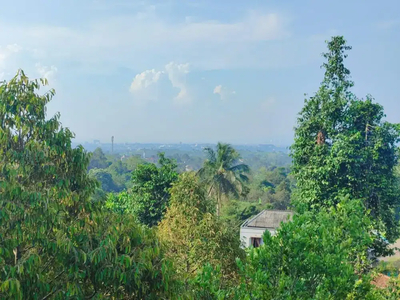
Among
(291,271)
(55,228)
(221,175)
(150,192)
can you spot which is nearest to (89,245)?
(55,228)

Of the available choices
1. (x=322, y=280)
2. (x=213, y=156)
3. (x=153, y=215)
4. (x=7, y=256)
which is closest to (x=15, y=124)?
(x=7, y=256)

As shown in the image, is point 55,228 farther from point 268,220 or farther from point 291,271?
point 268,220

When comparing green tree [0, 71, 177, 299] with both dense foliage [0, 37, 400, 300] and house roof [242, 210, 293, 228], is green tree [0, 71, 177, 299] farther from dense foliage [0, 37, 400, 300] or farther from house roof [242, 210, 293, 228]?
house roof [242, 210, 293, 228]

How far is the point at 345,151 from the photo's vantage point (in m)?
11.3

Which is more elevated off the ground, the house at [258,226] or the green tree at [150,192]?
the green tree at [150,192]

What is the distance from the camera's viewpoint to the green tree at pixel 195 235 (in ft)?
22.3

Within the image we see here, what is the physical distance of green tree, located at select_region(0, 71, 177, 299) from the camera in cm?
364

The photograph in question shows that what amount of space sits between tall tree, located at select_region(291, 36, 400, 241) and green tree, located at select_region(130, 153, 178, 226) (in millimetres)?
7027

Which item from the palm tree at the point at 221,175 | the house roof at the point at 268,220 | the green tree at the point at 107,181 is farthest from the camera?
the green tree at the point at 107,181

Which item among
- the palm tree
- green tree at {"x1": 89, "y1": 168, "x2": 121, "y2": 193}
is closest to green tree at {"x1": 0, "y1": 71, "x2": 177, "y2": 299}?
the palm tree

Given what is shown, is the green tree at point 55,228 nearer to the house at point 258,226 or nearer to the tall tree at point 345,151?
the tall tree at point 345,151

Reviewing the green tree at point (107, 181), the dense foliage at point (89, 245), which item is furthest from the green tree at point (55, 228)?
the green tree at point (107, 181)

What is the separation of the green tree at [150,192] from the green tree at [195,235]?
9.68 metres

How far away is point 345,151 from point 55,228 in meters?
9.40
